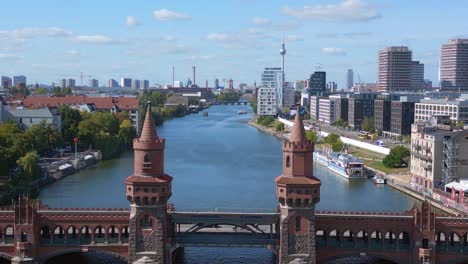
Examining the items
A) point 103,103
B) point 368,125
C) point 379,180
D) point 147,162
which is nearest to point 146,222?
point 147,162

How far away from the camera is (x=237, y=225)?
138ft

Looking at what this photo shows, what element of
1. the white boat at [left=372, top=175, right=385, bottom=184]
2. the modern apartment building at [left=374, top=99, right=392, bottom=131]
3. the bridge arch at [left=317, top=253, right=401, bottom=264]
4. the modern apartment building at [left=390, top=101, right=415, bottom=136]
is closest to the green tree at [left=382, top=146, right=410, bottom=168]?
the white boat at [left=372, top=175, right=385, bottom=184]

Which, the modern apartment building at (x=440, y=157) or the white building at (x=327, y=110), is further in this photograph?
the white building at (x=327, y=110)

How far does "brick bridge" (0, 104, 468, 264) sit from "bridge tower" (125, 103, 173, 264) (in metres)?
0.06

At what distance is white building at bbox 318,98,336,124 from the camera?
183875mm

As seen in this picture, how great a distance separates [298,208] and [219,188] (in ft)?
103

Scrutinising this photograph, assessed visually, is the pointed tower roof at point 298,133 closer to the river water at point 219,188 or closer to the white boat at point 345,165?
the river water at point 219,188

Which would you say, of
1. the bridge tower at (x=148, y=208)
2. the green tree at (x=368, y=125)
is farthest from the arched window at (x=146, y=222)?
the green tree at (x=368, y=125)

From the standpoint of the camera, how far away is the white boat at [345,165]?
273 ft

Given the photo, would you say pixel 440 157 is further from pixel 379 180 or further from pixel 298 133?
pixel 298 133

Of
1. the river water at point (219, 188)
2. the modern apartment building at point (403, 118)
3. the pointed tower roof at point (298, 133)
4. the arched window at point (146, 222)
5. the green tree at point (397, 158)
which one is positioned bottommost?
the river water at point (219, 188)

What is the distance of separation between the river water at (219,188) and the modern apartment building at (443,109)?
3483cm

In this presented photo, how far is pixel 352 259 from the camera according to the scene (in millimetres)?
44844

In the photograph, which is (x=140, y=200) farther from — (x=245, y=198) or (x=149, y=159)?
(x=245, y=198)
